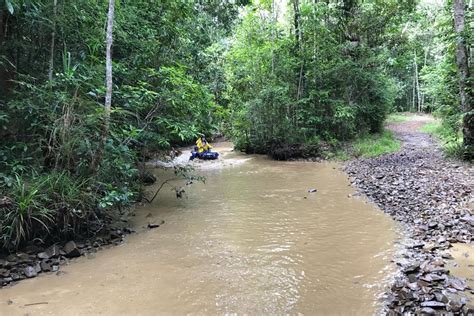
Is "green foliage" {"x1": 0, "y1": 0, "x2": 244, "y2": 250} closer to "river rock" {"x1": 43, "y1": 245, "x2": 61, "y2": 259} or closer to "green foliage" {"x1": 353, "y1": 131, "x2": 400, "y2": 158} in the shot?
"river rock" {"x1": 43, "y1": 245, "x2": 61, "y2": 259}

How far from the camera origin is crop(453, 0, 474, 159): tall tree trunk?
10297mm

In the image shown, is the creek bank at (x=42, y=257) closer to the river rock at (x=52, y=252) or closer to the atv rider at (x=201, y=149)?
the river rock at (x=52, y=252)

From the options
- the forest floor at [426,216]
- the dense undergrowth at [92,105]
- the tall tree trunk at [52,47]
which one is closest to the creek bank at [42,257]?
the dense undergrowth at [92,105]

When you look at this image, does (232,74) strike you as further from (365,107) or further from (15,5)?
(15,5)

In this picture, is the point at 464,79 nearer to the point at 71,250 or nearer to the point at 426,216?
the point at 426,216

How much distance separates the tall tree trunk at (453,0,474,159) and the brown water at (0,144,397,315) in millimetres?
4593

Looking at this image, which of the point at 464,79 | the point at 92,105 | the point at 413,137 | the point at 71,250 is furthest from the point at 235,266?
the point at 413,137

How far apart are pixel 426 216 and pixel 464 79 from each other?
19.6 feet

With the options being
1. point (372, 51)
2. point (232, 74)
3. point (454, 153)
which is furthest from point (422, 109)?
point (454, 153)

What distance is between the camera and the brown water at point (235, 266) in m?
4.00

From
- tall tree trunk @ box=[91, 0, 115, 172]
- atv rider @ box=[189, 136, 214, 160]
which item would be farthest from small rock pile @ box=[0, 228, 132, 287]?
atv rider @ box=[189, 136, 214, 160]

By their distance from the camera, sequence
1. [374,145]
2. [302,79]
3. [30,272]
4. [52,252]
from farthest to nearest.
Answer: [302,79], [374,145], [52,252], [30,272]

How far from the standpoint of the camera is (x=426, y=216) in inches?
255

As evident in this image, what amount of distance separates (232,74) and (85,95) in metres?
13.9
